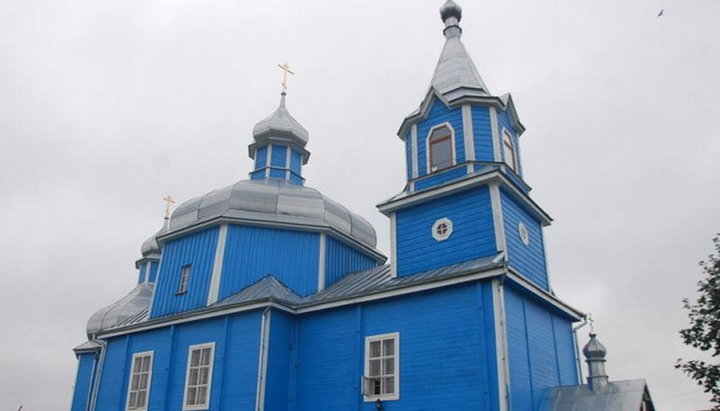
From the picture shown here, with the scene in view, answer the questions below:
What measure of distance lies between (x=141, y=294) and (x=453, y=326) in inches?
899

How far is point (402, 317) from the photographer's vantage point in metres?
15.0

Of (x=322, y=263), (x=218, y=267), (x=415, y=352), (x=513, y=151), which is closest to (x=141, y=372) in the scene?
(x=218, y=267)

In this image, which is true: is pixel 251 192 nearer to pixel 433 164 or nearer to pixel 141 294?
pixel 433 164

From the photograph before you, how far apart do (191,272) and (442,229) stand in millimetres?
8989

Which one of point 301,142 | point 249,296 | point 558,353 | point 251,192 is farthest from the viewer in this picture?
point 301,142

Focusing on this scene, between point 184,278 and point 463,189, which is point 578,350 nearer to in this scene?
point 463,189

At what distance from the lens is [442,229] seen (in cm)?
1567

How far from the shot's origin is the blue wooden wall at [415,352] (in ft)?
43.3

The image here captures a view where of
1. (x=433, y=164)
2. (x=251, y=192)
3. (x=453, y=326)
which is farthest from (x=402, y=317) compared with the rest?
(x=251, y=192)

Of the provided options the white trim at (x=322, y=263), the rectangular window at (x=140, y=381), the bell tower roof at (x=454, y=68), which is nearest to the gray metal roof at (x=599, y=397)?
the white trim at (x=322, y=263)

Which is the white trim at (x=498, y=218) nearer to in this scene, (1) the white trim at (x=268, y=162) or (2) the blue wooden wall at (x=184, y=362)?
(2) the blue wooden wall at (x=184, y=362)

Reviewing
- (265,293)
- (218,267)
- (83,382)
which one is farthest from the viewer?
(83,382)

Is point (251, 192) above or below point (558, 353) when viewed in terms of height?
above

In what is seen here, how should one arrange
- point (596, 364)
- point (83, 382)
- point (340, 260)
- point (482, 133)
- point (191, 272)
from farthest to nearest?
1. point (83, 382)
2. point (340, 260)
3. point (191, 272)
4. point (482, 133)
5. point (596, 364)
